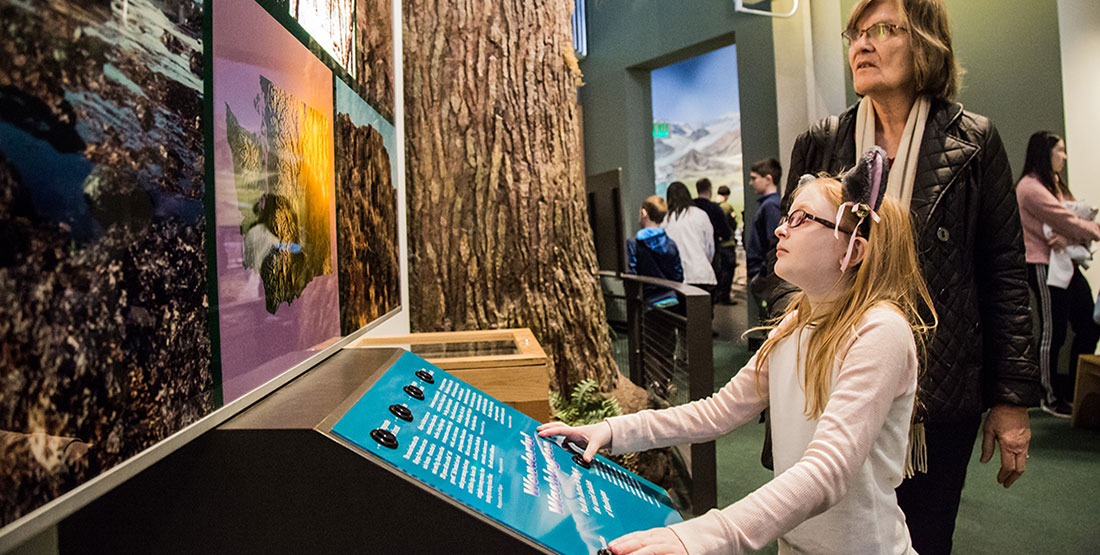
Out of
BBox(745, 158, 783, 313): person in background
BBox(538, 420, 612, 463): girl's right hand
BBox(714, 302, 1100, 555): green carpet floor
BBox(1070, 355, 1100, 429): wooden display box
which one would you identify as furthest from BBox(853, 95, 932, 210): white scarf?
BBox(1070, 355, 1100, 429): wooden display box

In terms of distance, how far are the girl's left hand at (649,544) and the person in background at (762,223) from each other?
4.10 meters

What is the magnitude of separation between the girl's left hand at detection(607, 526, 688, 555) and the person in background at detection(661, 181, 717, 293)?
6563 mm

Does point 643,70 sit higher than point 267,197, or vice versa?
point 643,70

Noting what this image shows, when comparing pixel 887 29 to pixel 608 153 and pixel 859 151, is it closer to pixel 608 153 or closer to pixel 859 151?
pixel 859 151

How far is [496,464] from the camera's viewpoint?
1043 millimetres

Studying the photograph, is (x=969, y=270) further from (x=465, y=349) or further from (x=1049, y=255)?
(x=1049, y=255)

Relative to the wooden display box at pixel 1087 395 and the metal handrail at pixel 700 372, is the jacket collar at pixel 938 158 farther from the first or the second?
the wooden display box at pixel 1087 395

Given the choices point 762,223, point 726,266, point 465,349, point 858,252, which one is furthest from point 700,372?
point 726,266

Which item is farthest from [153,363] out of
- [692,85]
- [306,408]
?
[692,85]

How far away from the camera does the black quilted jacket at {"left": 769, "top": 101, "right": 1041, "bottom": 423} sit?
1.77 metres

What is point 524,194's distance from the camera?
352 cm

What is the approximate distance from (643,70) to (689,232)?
436cm

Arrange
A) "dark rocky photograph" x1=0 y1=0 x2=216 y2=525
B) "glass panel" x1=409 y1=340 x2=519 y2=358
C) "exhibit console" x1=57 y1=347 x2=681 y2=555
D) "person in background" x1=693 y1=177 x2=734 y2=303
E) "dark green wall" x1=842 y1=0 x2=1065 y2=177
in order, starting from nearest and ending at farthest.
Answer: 1. "dark rocky photograph" x1=0 y1=0 x2=216 y2=525
2. "exhibit console" x1=57 y1=347 x2=681 y2=555
3. "glass panel" x1=409 y1=340 x2=519 y2=358
4. "dark green wall" x1=842 y1=0 x2=1065 y2=177
5. "person in background" x1=693 y1=177 x2=734 y2=303

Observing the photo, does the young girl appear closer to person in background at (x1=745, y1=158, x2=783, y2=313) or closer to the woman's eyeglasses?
the woman's eyeglasses
